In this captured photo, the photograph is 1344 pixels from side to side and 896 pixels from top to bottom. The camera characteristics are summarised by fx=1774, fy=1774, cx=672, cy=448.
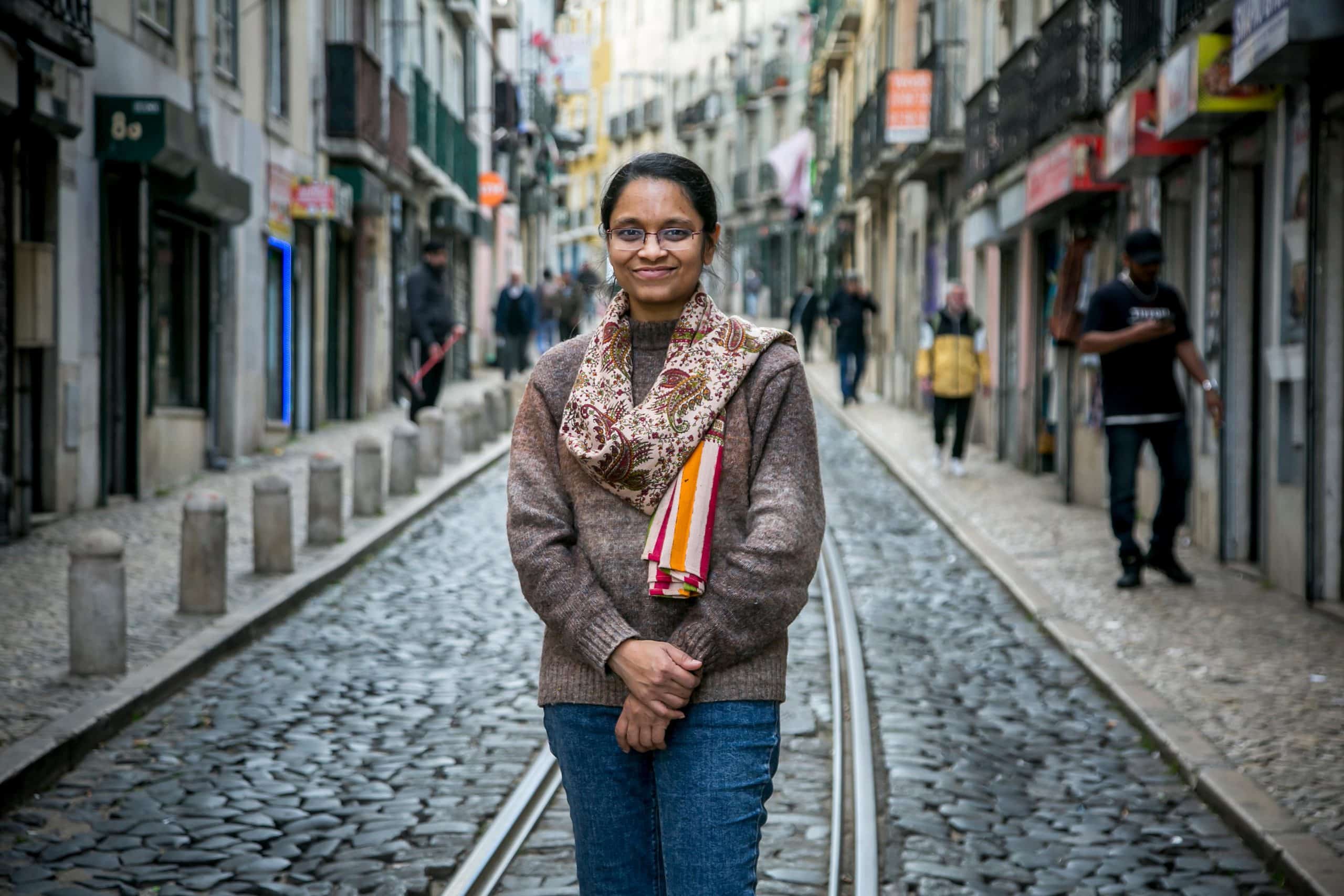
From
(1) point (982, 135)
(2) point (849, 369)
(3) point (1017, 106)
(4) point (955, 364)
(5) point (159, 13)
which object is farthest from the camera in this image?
(2) point (849, 369)

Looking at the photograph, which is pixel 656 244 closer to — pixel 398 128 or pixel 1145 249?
pixel 1145 249

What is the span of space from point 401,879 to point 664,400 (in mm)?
2530

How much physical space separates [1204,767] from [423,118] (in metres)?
25.8

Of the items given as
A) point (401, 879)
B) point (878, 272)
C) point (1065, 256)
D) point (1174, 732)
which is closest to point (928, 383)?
point (1065, 256)

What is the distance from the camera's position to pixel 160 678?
7211 millimetres

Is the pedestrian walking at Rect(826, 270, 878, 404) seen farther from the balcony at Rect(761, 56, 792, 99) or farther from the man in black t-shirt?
the balcony at Rect(761, 56, 792, 99)

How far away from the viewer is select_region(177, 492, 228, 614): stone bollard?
8.67 metres

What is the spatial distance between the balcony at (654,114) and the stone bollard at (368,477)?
61.9m

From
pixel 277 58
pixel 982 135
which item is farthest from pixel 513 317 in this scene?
pixel 982 135

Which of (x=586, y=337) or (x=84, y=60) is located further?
(x=84, y=60)

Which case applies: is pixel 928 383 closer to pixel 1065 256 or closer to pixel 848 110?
pixel 1065 256

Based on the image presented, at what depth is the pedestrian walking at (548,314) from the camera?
37000mm

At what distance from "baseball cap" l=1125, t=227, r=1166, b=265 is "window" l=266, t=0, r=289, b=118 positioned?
12.4 m

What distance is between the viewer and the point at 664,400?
110 inches
